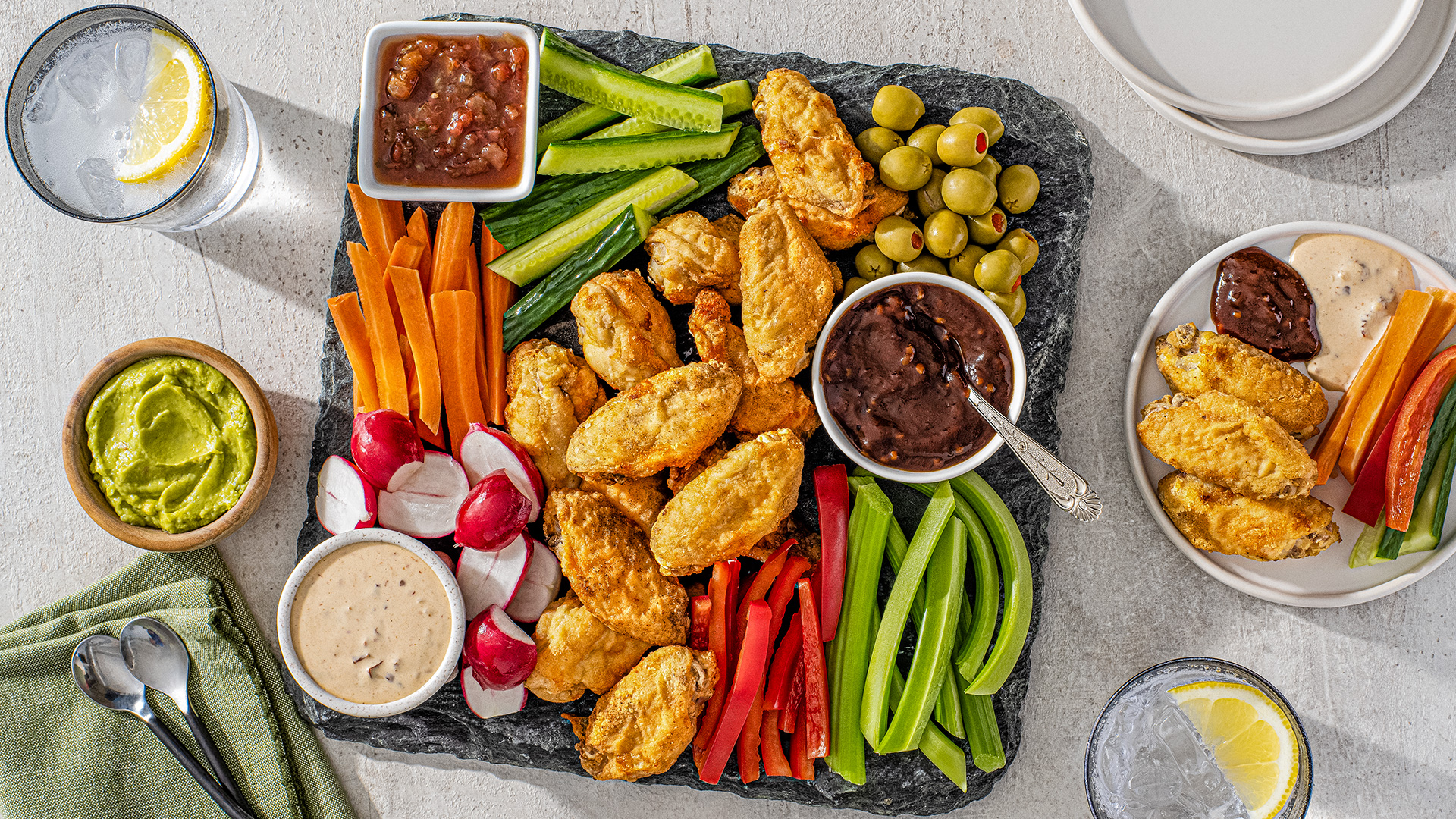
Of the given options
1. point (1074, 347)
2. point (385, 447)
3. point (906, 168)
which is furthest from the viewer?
point (1074, 347)

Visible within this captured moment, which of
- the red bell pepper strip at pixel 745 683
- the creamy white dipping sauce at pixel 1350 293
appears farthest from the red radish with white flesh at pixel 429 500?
the creamy white dipping sauce at pixel 1350 293

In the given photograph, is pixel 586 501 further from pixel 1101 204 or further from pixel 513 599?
pixel 1101 204

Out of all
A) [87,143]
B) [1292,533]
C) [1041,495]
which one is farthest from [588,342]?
[1292,533]

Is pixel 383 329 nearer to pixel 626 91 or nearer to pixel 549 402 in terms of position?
pixel 549 402

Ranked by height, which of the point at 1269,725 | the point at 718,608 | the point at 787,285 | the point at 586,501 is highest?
the point at 787,285

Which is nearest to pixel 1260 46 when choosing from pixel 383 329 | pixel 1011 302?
pixel 1011 302

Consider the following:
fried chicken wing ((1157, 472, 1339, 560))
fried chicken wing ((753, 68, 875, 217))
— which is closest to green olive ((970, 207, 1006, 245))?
fried chicken wing ((753, 68, 875, 217))
